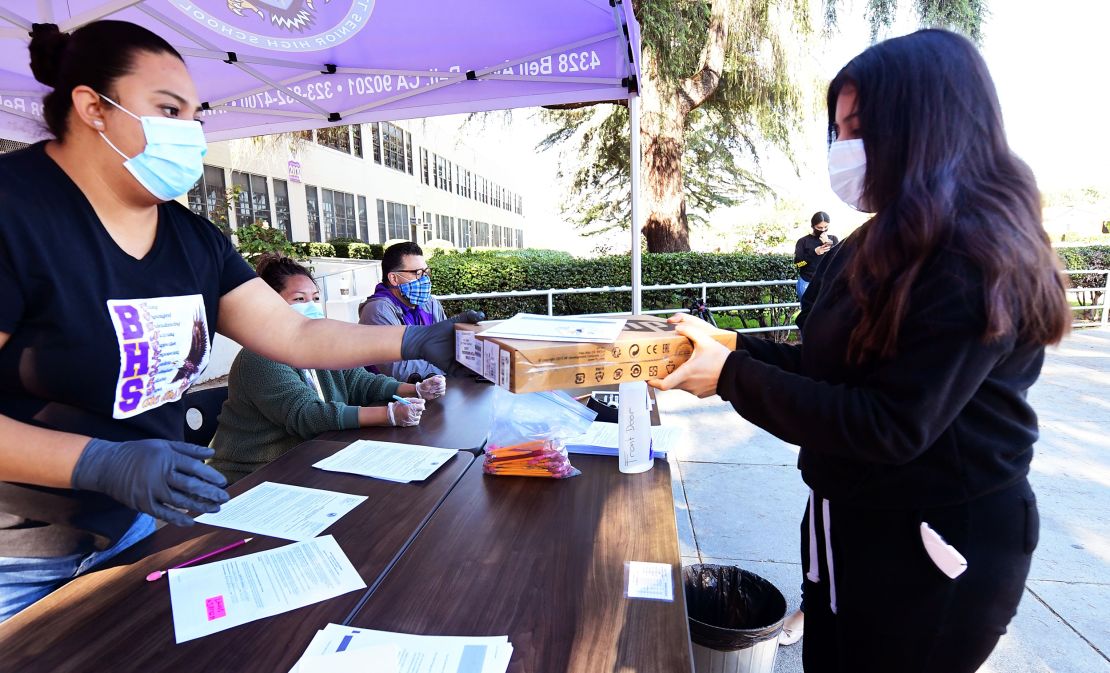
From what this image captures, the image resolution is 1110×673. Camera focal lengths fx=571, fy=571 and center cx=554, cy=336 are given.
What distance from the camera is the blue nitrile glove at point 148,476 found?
3.62 feet

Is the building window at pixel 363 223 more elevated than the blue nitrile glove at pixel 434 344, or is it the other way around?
the building window at pixel 363 223

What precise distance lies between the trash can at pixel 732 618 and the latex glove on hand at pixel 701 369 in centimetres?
98

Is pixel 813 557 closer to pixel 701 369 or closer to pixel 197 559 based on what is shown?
pixel 701 369

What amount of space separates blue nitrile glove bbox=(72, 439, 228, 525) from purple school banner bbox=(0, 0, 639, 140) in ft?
8.14

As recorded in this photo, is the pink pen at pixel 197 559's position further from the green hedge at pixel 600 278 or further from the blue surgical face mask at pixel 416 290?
the green hedge at pixel 600 278

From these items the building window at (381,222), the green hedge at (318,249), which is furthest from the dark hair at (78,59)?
the building window at (381,222)

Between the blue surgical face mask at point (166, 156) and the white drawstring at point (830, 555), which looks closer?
the white drawstring at point (830, 555)

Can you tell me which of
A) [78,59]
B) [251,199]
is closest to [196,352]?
[78,59]

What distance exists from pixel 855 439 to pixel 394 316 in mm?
2965

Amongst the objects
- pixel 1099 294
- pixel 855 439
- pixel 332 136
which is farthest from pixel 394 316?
pixel 332 136

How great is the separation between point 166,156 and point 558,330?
3.52ft

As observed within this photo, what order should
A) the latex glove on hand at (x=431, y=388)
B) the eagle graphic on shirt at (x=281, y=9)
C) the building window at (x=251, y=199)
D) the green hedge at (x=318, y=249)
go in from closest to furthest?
the latex glove on hand at (x=431, y=388) < the eagle graphic on shirt at (x=281, y=9) < the building window at (x=251, y=199) < the green hedge at (x=318, y=249)

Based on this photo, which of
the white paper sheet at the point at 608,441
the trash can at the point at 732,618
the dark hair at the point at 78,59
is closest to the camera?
the dark hair at the point at 78,59

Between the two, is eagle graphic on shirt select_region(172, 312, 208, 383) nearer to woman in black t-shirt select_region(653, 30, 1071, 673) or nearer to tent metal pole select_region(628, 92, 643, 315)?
woman in black t-shirt select_region(653, 30, 1071, 673)
